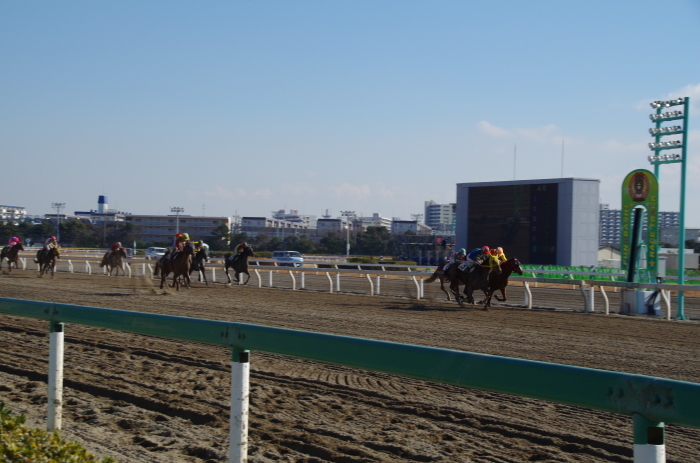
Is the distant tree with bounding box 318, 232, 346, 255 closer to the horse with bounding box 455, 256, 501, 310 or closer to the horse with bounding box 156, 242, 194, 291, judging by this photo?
the horse with bounding box 156, 242, 194, 291

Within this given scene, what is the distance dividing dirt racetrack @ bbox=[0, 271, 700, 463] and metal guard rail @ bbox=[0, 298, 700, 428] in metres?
0.83

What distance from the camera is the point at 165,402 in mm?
4797

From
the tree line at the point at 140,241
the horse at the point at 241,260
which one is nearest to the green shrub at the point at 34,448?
the horse at the point at 241,260

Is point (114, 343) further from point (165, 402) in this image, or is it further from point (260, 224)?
point (260, 224)

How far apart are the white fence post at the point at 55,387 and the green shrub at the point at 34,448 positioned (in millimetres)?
773

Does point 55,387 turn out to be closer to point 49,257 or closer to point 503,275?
point 503,275

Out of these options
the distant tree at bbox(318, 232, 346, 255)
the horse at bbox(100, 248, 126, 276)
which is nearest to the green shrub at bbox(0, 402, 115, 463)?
the horse at bbox(100, 248, 126, 276)

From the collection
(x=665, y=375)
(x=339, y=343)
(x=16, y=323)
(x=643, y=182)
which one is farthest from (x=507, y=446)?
(x=643, y=182)

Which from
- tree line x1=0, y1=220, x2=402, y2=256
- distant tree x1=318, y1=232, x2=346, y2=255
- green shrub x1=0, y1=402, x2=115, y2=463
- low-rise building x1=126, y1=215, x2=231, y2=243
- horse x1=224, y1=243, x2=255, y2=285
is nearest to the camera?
green shrub x1=0, y1=402, x2=115, y2=463

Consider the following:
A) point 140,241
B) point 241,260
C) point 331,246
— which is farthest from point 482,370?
point 331,246

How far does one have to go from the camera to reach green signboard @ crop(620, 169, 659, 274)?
1530 centimetres

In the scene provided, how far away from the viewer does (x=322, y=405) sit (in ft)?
15.7

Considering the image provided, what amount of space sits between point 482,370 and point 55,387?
2792 mm

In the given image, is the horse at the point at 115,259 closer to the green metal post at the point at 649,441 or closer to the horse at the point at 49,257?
the horse at the point at 49,257
